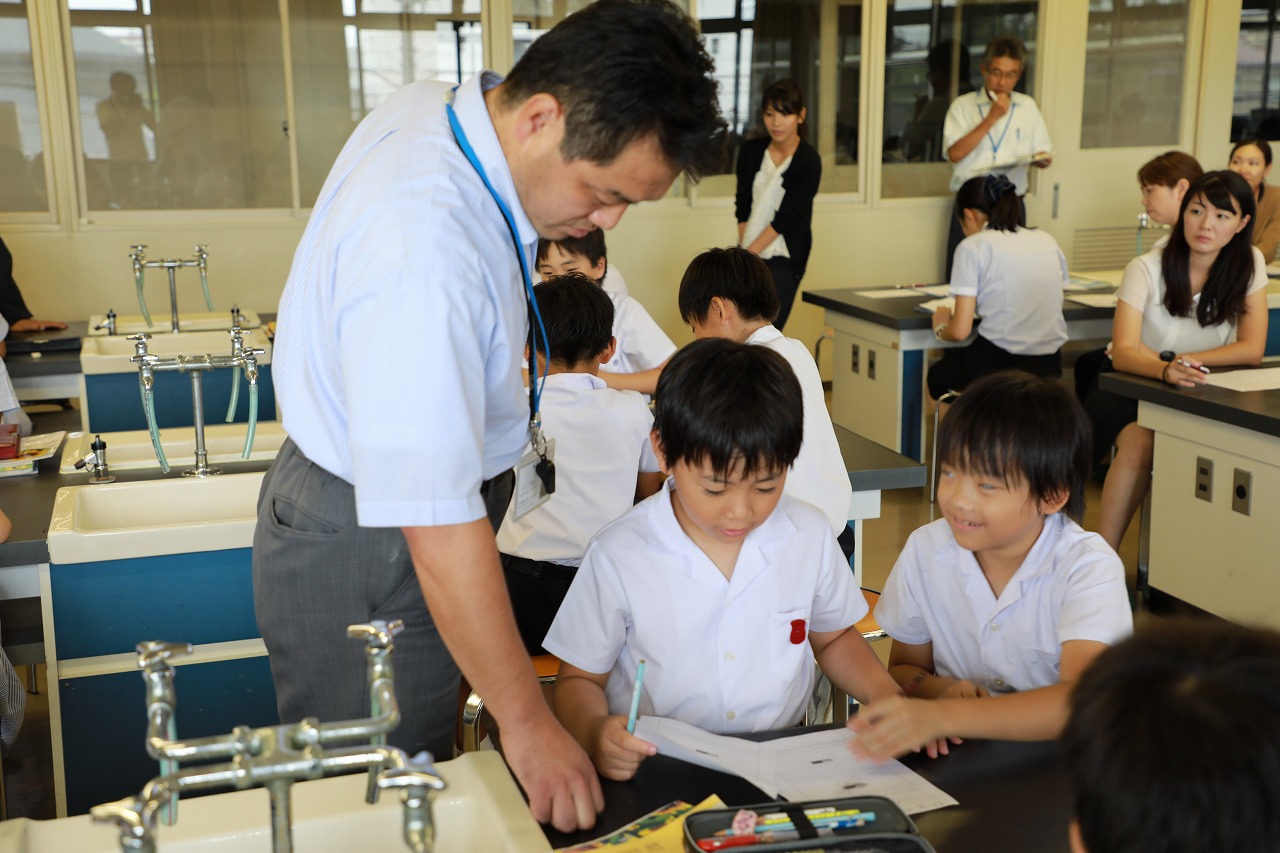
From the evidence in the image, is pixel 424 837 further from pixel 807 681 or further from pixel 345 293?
pixel 807 681

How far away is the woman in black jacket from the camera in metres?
5.01

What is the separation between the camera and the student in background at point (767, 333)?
2.19 meters

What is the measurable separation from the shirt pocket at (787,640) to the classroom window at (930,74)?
5.27m

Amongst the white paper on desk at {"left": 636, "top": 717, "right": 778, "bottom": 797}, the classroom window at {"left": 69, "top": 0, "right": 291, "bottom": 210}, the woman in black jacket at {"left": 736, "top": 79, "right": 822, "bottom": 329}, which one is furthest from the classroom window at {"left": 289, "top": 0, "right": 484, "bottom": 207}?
the white paper on desk at {"left": 636, "top": 717, "right": 778, "bottom": 797}

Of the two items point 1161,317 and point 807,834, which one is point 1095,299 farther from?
point 807,834

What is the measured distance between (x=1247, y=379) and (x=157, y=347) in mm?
2934

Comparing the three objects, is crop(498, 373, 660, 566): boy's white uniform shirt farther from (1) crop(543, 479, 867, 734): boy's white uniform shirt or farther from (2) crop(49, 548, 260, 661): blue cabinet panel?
(1) crop(543, 479, 867, 734): boy's white uniform shirt

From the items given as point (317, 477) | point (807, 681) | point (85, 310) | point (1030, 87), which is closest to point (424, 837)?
point (317, 477)

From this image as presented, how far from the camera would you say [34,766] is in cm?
252

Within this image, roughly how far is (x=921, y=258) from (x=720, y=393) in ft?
17.4

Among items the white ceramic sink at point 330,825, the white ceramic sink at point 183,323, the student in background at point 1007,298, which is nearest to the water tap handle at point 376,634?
the white ceramic sink at point 330,825

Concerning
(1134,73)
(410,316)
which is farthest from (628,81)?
(1134,73)

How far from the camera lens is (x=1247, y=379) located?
306cm

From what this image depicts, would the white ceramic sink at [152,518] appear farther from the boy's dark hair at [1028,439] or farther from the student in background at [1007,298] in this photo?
the student in background at [1007,298]
